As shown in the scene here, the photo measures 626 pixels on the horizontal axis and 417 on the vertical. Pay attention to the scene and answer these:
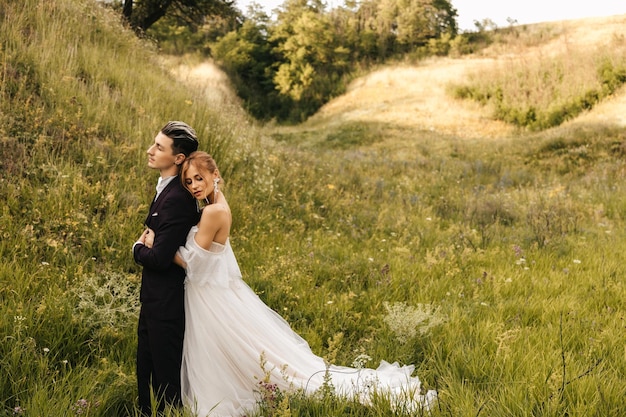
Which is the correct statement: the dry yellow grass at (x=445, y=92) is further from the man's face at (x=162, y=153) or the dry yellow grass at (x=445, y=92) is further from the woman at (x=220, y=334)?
the woman at (x=220, y=334)

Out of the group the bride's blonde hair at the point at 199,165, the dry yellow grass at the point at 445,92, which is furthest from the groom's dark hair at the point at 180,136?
the dry yellow grass at the point at 445,92

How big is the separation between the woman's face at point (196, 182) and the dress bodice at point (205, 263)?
214mm

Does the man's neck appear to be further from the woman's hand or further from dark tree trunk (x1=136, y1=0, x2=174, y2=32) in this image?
dark tree trunk (x1=136, y1=0, x2=174, y2=32)

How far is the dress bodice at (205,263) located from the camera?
2.63m

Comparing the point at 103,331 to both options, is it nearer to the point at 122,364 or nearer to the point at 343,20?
the point at 122,364

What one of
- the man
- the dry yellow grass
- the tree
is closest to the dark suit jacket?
the man

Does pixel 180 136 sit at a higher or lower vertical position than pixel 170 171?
higher

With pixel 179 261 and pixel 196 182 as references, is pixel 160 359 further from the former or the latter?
pixel 196 182

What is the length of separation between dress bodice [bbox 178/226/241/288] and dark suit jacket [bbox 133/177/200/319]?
0.05 metres

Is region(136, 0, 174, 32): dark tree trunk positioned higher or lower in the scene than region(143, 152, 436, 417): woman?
higher

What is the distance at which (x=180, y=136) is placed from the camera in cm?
273

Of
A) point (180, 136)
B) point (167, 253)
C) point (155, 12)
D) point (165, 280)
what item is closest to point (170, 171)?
point (180, 136)

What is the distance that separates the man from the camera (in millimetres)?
2604

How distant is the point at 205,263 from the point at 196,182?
470 mm
